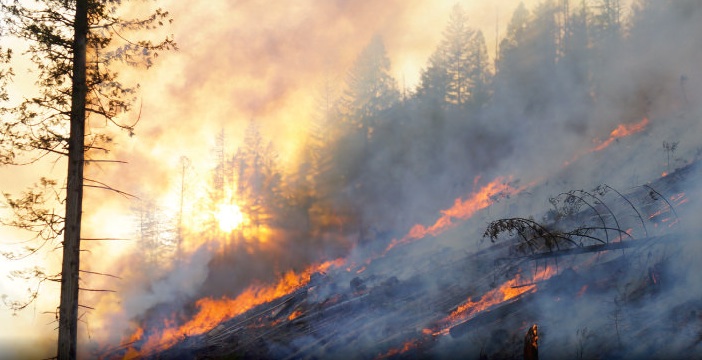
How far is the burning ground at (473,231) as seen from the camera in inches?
403

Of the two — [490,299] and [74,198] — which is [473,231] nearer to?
[490,299]

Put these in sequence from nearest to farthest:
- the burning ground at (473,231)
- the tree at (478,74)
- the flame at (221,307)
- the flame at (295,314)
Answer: the burning ground at (473,231)
the flame at (295,314)
the flame at (221,307)
the tree at (478,74)

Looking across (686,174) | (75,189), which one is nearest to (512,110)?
(686,174)

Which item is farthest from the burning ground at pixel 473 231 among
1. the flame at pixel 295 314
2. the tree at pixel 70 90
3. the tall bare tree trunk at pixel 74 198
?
the tree at pixel 70 90

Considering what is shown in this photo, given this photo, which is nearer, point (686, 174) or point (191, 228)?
point (686, 174)

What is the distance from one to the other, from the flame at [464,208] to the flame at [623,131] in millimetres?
5302

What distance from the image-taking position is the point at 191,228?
4069 centimetres

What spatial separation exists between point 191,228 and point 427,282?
99.0 feet

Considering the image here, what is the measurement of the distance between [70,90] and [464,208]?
22.7 metres

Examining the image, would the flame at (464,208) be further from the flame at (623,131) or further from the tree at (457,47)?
the tree at (457,47)

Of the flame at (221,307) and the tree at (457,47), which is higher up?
the tree at (457,47)

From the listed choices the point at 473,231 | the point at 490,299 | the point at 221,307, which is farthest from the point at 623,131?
the point at 221,307

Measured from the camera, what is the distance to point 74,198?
367 inches

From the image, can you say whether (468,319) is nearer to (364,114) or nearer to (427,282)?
(427,282)
